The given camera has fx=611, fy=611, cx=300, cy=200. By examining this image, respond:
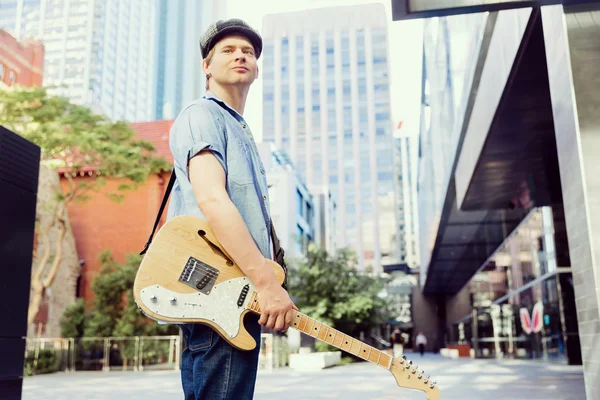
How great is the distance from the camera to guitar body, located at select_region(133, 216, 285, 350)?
1921mm

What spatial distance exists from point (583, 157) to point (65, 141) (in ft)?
50.8

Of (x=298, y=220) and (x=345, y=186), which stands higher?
(x=345, y=186)

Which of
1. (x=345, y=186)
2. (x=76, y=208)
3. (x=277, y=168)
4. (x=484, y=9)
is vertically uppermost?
(x=345, y=186)

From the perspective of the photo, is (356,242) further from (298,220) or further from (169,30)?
(298,220)

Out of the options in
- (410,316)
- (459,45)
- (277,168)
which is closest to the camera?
(459,45)

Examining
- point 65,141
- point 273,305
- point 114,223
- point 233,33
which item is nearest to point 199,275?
point 273,305

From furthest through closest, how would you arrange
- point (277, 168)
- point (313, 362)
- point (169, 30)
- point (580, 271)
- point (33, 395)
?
point (169, 30), point (277, 168), point (313, 362), point (33, 395), point (580, 271)

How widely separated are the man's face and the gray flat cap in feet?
0.06

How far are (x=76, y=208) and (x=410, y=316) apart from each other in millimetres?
33821

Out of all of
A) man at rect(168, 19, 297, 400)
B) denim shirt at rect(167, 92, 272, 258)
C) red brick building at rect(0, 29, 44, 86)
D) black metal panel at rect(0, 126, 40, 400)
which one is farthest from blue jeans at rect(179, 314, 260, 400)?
red brick building at rect(0, 29, 44, 86)

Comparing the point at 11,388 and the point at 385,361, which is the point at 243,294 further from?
the point at 11,388

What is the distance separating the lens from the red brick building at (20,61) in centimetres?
3325

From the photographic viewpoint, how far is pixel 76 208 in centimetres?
2695

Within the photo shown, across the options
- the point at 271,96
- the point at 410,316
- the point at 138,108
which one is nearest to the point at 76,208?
the point at 410,316
